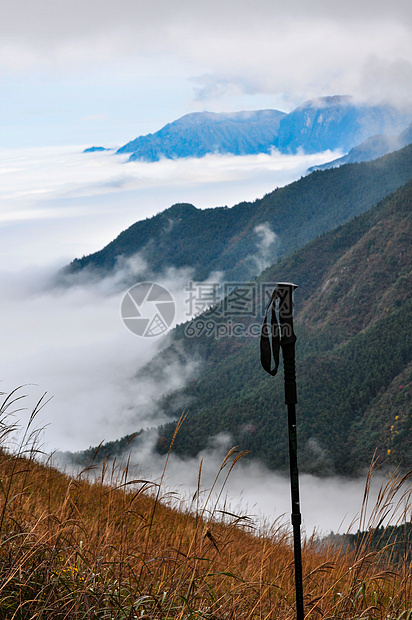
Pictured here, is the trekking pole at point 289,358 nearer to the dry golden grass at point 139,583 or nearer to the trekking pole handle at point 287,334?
the trekking pole handle at point 287,334

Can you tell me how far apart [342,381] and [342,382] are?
0.82 ft

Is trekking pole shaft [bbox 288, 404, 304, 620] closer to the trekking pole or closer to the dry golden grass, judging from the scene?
the trekking pole

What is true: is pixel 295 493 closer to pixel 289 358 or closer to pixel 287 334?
pixel 289 358

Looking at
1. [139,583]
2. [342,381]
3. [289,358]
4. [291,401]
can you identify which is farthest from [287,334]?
[342,381]

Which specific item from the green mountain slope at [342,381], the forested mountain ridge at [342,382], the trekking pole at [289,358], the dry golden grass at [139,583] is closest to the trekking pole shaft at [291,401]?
the trekking pole at [289,358]

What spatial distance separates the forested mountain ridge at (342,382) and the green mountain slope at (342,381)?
25cm

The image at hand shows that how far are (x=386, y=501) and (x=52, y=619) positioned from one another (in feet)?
7.12

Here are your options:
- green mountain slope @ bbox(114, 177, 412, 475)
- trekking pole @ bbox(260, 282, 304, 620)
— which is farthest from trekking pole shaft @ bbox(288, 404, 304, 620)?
green mountain slope @ bbox(114, 177, 412, 475)

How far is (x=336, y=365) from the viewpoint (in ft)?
416

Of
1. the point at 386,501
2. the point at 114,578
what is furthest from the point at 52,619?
the point at 386,501

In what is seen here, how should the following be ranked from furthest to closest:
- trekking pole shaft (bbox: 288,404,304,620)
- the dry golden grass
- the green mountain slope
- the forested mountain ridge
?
the green mountain slope, the forested mountain ridge, trekking pole shaft (bbox: 288,404,304,620), the dry golden grass

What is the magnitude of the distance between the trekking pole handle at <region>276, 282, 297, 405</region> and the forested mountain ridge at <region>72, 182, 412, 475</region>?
93.4 m

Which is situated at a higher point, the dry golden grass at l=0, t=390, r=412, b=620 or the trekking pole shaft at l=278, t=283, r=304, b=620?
the trekking pole shaft at l=278, t=283, r=304, b=620

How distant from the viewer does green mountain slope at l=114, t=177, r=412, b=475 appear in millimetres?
111062
